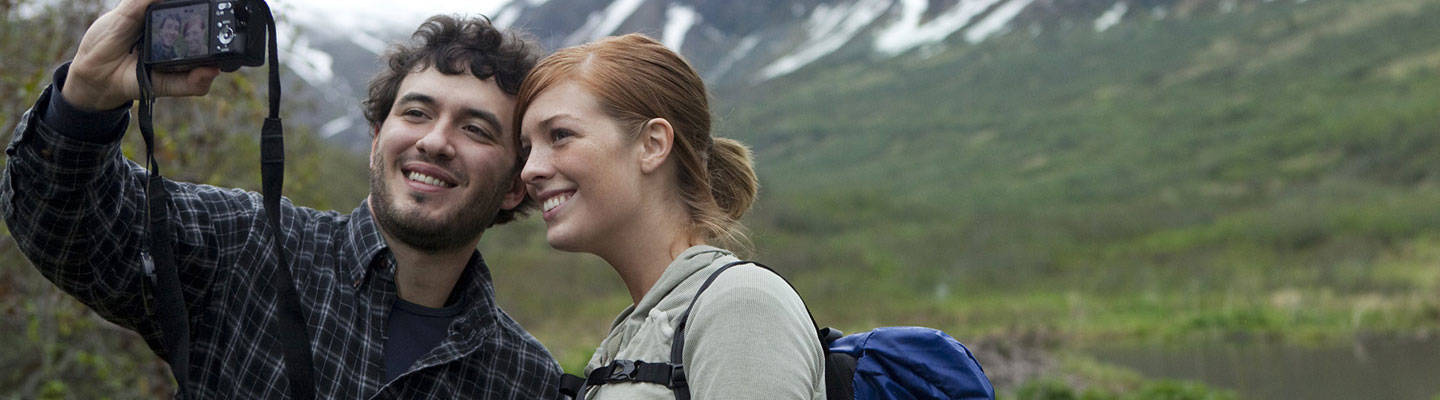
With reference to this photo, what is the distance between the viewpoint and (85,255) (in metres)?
2.61

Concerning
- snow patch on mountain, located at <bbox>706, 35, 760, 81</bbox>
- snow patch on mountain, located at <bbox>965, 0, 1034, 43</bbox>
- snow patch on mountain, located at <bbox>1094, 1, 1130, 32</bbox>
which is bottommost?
snow patch on mountain, located at <bbox>706, 35, 760, 81</bbox>

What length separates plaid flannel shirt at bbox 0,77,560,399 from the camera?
254cm

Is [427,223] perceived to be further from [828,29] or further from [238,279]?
[828,29]

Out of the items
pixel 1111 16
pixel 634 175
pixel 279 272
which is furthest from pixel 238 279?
pixel 1111 16

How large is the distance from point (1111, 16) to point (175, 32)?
120 meters

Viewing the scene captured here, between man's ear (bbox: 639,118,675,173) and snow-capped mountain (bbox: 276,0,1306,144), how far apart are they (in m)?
88.5

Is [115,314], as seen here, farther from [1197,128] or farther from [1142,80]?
[1142,80]

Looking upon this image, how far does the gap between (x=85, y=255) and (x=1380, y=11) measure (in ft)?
327

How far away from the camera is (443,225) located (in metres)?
→ 3.02

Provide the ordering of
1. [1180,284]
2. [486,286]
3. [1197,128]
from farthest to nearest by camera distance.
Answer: [1197,128], [1180,284], [486,286]

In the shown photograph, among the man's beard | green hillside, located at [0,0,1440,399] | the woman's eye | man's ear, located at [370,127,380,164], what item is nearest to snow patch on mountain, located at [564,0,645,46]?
green hillside, located at [0,0,1440,399]

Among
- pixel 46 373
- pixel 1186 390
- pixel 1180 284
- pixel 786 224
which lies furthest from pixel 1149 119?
pixel 46 373

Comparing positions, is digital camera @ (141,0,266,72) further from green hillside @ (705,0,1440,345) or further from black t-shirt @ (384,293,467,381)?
green hillside @ (705,0,1440,345)

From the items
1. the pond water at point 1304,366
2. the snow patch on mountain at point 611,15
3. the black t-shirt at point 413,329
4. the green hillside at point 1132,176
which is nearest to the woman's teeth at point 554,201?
the green hillside at point 1132,176
